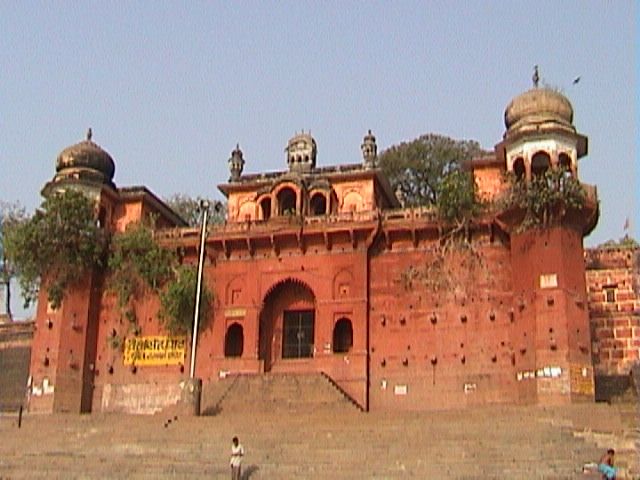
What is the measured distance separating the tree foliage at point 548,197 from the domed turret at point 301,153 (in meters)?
9.47

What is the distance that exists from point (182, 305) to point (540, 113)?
12026mm

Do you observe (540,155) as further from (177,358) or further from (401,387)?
(177,358)

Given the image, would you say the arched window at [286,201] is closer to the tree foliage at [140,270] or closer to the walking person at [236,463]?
the tree foliage at [140,270]

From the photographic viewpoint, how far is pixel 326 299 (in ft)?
85.5

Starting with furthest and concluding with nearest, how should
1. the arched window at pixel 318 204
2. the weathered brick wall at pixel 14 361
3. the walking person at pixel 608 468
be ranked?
the weathered brick wall at pixel 14 361
the arched window at pixel 318 204
the walking person at pixel 608 468

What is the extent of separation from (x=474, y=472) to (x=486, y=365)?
353 inches

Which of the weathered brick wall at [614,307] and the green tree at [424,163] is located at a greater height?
the green tree at [424,163]

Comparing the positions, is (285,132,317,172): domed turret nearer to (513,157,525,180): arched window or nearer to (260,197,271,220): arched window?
(260,197,271,220): arched window

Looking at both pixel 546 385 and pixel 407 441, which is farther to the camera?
pixel 546 385

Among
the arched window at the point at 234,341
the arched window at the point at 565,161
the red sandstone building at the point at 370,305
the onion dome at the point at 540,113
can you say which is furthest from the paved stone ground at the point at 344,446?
the onion dome at the point at 540,113

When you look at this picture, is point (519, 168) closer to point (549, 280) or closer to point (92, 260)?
point (549, 280)

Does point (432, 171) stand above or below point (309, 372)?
above

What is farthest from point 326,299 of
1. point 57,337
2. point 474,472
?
point 474,472

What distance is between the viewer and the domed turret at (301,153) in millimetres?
31328
